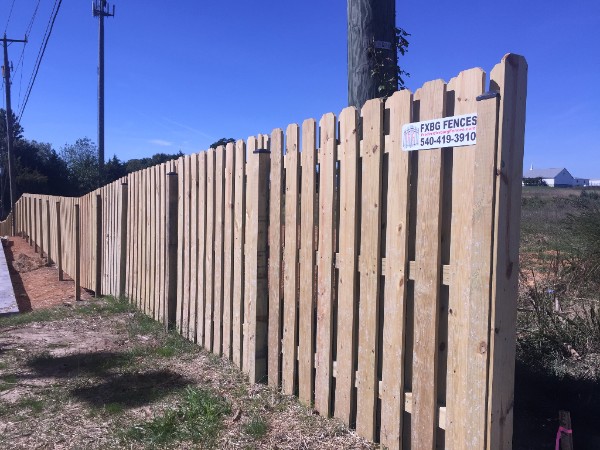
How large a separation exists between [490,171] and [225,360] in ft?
11.0

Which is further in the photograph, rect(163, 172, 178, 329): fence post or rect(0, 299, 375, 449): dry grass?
rect(163, 172, 178, 329): fence post

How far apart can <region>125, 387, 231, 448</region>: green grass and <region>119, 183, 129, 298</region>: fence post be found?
4700 mm

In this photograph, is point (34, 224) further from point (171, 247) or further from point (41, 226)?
point (171, 247)

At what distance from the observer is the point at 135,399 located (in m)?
4.40

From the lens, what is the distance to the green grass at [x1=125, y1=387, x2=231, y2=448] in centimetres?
361

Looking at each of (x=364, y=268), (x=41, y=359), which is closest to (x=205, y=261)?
(x=41, y=359)

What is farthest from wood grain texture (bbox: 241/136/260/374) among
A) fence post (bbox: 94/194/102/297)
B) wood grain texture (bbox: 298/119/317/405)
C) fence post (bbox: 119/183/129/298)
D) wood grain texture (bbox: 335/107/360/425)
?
fence post (bbox: 94/194/102/297)

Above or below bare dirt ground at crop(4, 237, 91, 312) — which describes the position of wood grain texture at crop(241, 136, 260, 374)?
above

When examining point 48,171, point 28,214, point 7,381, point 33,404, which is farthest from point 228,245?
point 48,171

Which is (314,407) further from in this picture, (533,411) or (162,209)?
(162,209)

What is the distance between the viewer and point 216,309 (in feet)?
17.4

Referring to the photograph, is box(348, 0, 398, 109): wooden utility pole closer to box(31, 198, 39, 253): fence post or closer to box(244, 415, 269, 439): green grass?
box(244, 415, 269, 439): green grass

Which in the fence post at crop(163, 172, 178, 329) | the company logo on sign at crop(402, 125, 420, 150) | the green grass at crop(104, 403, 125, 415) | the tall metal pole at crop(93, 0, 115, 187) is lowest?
the green grass at crop(104, 403, 125, 415)

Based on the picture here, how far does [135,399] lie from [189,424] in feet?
2.69
